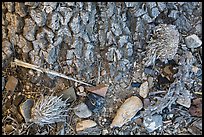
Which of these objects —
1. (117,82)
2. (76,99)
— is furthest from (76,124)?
(117,82)

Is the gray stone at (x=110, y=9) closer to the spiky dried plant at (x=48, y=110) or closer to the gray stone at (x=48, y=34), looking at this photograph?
the gray stone at (x=48, y=34)

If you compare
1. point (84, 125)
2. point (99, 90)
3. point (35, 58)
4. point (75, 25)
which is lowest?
point (84, 125)

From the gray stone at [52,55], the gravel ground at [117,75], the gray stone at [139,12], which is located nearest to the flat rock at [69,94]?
the gravel ground at [117,75]

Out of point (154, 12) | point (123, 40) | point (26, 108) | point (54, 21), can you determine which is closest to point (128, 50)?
point (123, 40)

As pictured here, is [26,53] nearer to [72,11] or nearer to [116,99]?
[72,11]

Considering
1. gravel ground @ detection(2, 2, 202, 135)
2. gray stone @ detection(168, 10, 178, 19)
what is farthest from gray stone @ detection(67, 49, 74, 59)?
gray stone @ detection(168, 10, 178, 19)

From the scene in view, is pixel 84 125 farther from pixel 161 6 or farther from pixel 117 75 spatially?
pixel 161 6
